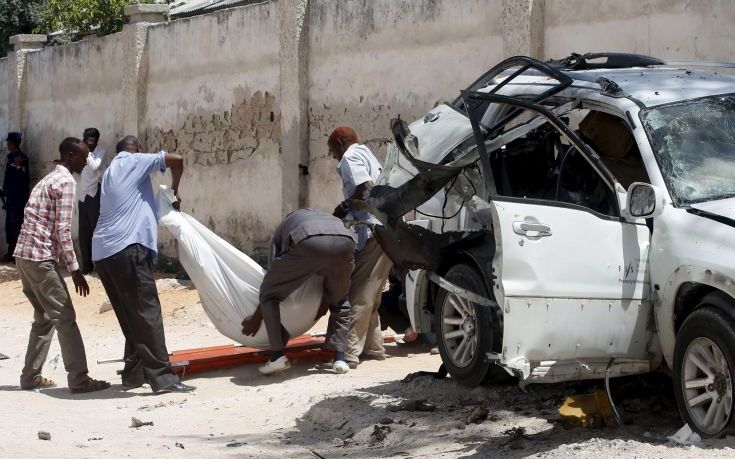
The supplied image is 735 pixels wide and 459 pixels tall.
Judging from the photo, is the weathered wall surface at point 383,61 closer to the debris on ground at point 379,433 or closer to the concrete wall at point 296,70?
the concrete wall at point 296,70

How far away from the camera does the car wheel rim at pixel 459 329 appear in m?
7.71

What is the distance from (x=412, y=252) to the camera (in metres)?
7.96

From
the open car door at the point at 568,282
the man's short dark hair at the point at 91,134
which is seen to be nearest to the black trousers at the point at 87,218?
the man's short dark hair at the point at 91,134

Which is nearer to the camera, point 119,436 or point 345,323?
point 119,436

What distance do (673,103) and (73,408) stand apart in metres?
4.81

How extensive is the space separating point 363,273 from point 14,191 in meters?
11.9

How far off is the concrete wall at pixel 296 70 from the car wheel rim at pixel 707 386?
4441 millimetres

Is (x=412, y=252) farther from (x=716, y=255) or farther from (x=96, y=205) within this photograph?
(x=96, y=205)

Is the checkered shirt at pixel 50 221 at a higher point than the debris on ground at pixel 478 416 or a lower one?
higher

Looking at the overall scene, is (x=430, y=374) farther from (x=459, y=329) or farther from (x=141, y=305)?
(x=141, y=305)

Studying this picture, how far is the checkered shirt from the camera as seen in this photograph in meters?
9.57

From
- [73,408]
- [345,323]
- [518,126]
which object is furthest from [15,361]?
[518,126]

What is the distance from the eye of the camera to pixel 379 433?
7.24 meters

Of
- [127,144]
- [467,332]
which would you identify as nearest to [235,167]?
[127,144]
